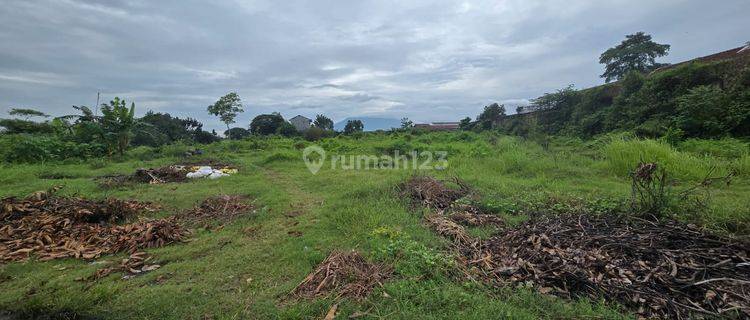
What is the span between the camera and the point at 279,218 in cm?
514

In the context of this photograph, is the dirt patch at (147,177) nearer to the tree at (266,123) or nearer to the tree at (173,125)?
the tree at (173,125)

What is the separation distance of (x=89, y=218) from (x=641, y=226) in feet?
23.5

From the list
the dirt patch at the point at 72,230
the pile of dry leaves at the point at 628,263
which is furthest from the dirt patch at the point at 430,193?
the dirt patch at the point at 72,230

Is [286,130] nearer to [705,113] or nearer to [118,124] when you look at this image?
[118,124]

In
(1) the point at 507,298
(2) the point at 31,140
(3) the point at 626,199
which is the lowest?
(1) the point at 507,298

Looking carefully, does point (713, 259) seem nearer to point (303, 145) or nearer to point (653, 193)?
point (653, 193)

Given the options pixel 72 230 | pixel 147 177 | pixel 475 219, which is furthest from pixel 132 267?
pixel 147 177

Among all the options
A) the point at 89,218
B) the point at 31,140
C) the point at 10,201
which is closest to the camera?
the point at 89,218

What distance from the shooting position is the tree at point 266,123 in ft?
113

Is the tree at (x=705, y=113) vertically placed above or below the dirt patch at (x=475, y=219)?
above

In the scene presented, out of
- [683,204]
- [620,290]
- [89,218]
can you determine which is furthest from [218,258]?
[683,204]

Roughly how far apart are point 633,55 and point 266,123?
3091cm

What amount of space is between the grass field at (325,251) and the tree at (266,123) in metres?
26.7

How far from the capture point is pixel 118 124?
1338 centimetres
